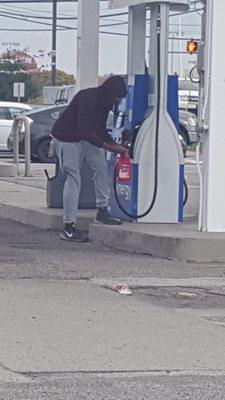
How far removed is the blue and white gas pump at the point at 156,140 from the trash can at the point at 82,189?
3.97 ft

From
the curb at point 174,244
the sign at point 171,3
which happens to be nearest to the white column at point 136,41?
the sign at point 171,3

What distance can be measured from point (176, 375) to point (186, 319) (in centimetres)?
169

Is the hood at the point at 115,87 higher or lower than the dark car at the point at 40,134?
higher

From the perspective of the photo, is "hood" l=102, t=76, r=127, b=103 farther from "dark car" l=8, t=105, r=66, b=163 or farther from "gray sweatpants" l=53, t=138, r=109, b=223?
"dark car" l=8, t=105, r=66, b=163

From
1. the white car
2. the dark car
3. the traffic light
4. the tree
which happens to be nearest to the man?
the traffic light

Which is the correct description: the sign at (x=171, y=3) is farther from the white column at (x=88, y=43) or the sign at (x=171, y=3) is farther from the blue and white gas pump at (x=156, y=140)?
→ the white column at (x=88, y=43)

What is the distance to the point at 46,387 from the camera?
6.54m

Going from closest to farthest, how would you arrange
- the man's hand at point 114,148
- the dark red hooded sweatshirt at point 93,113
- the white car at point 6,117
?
the dark red hooded sweatshirt at point 93,113 → the man's hand at point 114,148 → the white car at point 6,117

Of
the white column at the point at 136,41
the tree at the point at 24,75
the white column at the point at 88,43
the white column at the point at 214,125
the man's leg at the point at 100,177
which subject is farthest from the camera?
the tree at the point at 24,75

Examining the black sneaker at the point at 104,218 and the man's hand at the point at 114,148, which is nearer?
the man's hand at the point at 114,148

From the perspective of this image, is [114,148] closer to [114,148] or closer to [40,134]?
[114,148]

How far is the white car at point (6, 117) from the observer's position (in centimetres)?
3094

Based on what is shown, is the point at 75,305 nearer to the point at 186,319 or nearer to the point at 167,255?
the point at 186,319

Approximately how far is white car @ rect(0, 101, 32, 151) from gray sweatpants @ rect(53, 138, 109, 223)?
18.5 meters
